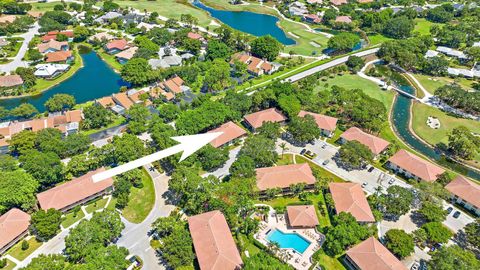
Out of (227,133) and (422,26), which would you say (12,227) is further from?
(422,26)

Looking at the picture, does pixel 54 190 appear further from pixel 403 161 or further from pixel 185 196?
pixel 403 161

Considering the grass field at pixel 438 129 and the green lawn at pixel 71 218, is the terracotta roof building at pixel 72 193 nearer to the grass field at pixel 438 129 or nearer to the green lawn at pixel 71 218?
the green lawn at pixel 71 218

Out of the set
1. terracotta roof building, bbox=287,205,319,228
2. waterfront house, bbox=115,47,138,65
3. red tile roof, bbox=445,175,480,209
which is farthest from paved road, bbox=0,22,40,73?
red tile roof, bbox=445,175,480,209

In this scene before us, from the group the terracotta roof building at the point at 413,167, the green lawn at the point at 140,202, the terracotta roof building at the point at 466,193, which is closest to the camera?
the green lawn at the point at 140,202

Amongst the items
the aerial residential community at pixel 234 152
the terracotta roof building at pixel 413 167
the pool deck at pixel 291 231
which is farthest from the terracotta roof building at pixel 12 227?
the terracotta roof building at pixel 413 167

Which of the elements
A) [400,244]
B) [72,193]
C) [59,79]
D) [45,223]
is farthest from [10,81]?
[400,244]

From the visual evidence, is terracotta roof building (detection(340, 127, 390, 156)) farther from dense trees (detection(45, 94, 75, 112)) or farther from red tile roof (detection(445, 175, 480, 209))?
dense trees (detection(45, 94, 75, 112))
